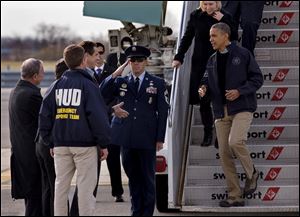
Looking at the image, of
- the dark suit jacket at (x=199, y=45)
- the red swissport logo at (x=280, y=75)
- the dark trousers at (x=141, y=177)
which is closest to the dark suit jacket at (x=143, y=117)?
the dark trousers at (x=141, y=177)

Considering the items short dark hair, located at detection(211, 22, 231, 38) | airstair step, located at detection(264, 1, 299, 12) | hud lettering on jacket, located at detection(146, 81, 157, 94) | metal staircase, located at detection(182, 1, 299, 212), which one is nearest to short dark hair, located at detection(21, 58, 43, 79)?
hud lettering on jacket, located at detection(146, 81, 157, 94)

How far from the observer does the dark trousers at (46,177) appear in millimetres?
7332

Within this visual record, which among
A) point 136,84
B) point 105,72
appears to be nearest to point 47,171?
point 136,84

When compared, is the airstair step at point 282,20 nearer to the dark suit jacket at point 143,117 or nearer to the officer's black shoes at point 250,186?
the officer's black shoes at point 250,186

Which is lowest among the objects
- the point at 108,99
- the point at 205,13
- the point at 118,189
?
the point at 118,189

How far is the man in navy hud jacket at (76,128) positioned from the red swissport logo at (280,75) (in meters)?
3.29

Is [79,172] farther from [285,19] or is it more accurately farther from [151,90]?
[285,19]

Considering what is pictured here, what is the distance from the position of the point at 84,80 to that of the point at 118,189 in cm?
321

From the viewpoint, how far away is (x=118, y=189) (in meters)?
9.66

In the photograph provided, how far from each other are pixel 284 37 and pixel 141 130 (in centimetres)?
336

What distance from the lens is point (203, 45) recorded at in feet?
28.0

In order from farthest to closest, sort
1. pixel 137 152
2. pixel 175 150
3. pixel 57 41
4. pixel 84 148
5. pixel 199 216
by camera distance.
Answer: pixel 57 41
pixel 199 216
pixel 175 150
pixel 137 152
pixel 84 148

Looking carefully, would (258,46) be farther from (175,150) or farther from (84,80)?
(84,80)

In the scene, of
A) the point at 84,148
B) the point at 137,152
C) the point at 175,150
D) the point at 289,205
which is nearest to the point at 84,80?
the point at 84,148
